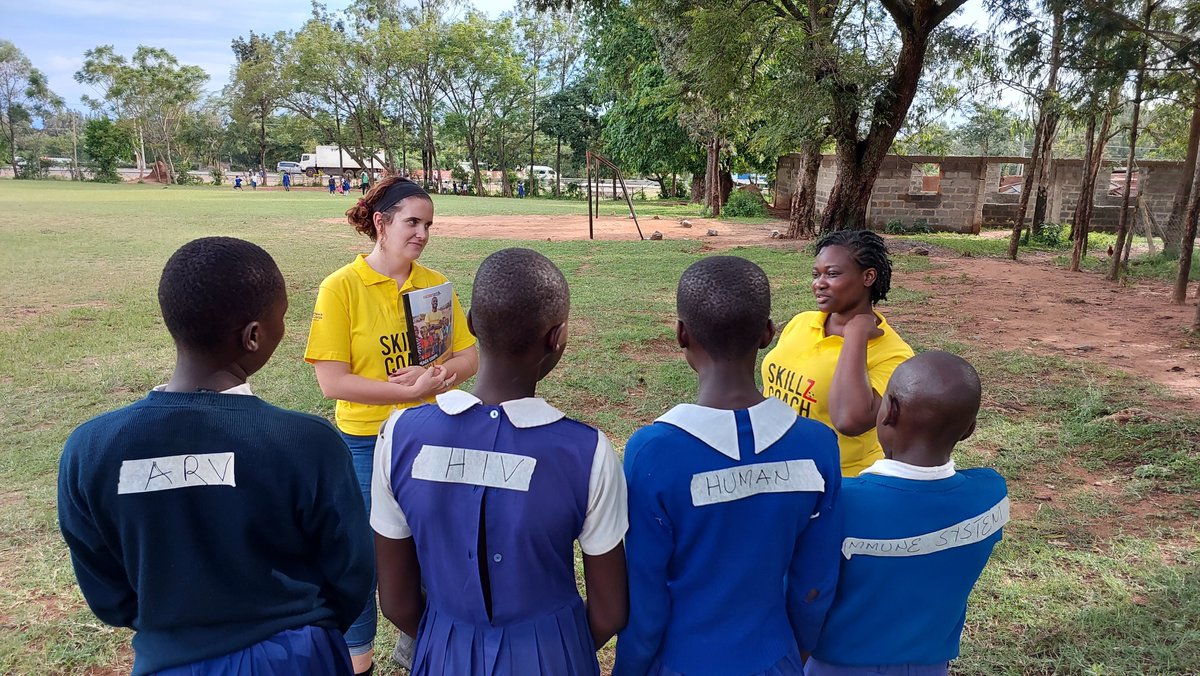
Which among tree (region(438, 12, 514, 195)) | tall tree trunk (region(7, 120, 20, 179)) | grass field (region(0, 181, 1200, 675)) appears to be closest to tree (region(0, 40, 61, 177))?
tall tree trunk (region(7, 120, 20, 179))

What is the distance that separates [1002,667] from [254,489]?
2.54m

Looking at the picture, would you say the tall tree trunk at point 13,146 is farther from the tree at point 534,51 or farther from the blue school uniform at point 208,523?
the blue school uniform at point 208,523

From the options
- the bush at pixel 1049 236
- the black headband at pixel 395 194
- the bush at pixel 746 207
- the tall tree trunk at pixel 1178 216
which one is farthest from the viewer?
the bush at pixel 746 207

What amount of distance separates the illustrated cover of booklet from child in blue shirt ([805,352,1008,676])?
1.45m

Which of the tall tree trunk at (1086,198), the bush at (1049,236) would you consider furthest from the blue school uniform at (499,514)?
the bush at (1049,236)

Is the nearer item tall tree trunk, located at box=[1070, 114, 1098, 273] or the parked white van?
tall tree trunk, located at box=[1070, 114, 1098, 273]

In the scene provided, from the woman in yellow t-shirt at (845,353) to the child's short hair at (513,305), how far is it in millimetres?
1078

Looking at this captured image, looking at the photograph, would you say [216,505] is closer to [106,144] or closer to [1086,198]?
[1086,198]

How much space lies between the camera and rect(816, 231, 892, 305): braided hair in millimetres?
2314

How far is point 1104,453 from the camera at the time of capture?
14.5 feet

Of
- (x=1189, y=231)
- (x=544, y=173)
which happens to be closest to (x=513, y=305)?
(x=1189, y=231)

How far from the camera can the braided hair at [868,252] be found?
2.31 metres

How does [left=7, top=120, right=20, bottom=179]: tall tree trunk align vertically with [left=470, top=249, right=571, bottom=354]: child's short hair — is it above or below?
above

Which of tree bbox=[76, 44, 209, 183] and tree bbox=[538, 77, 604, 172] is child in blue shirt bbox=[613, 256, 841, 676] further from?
tree bbox=[76, 44, 209, 183]
